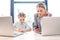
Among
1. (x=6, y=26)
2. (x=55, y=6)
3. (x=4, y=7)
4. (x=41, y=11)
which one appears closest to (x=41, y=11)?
(x=41, y=11)

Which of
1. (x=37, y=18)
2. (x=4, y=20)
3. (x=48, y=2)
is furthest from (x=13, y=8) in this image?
(x=4, y=20)

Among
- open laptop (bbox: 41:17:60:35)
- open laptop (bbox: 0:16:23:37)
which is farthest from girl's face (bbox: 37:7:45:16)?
open laptop (bbox: 0:16:23:37)

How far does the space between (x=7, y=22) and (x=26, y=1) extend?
2.60 meters

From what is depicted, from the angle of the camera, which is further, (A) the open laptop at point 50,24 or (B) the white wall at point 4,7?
(B) the white wall at point 4,7

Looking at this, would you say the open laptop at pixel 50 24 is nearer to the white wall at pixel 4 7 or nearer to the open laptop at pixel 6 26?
the open laptop at pixel 6 26

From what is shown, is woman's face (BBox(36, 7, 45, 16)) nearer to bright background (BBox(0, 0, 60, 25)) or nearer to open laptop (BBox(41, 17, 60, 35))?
open laptop (BBox(41, 17, 60, 35))

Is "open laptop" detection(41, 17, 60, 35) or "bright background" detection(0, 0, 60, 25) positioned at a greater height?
"bright background" detection(0, 0, 60, 25)

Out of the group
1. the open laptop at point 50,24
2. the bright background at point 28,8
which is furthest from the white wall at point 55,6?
the open laptop at point 50,24

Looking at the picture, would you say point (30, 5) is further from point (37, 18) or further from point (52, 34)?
point (52, 34)

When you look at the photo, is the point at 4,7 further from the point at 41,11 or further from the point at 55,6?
the point at 41,11

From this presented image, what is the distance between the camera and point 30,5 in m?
3.88

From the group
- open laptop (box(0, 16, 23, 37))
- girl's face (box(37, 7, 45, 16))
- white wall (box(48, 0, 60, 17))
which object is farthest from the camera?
white wall (box(48, 0, 60, 17))

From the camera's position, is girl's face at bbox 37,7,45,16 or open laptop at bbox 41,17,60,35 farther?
girl's face at bbox 37,7,45,16

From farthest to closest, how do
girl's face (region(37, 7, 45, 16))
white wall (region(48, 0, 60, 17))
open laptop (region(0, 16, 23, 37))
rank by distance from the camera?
1. white wall (region(48, 0, 60, 17))
2. girl's face (region(37, 7, 45, 16))
3. open laptop (region(0, 16, 23, 37))
